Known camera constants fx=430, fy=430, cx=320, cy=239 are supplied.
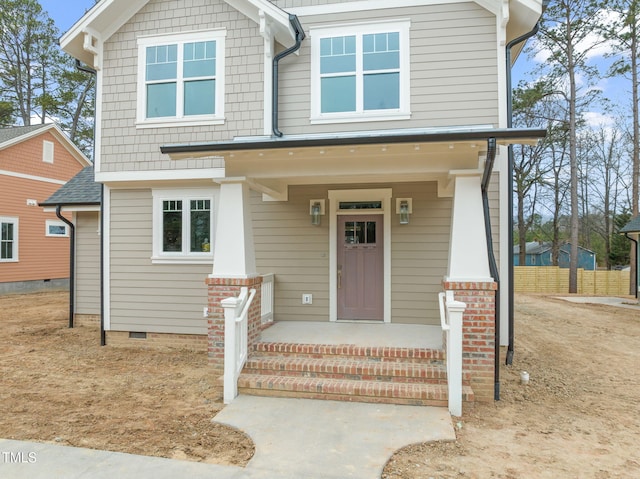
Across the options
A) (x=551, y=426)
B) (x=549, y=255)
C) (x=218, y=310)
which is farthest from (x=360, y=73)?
(x=549, y=255)

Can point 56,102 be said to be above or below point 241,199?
above

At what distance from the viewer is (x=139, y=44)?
8.22 m

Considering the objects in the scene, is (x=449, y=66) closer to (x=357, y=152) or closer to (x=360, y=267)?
(x=357, y=152)

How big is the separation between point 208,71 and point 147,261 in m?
3.79

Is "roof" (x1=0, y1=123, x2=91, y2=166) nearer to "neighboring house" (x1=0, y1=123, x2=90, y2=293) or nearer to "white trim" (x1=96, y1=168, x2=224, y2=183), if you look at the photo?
"neighboring house" (x1=0, y1=123, x2=90, y2=293)

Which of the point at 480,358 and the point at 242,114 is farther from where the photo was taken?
the point at 242,114

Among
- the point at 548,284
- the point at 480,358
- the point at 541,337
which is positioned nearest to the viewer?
the point at 480,358

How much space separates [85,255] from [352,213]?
647cm

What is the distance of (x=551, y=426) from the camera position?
15.4ft

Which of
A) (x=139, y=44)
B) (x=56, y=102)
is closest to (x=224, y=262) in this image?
(x=139, y=44)

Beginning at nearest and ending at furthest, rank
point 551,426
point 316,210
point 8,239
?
point 551,426 → point 316,210 → point 8,239

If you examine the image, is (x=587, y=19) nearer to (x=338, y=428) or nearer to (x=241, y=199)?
(x=241, y=199)

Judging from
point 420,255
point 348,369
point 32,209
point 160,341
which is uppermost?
point 32,209

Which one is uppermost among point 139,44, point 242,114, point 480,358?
point 139,44
